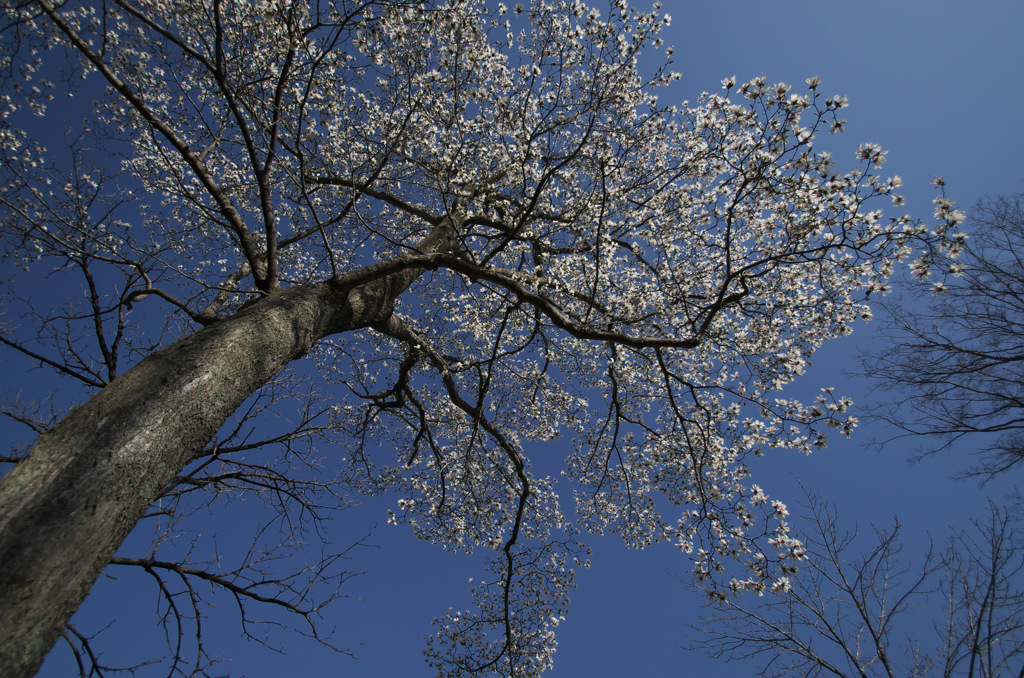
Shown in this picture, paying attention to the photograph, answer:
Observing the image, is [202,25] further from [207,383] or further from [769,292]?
[769,292]

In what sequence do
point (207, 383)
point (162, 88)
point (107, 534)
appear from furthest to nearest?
1. point (162, 88)
2. point (207, 383)
3. point (107, 534)

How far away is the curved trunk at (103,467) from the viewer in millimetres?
1339

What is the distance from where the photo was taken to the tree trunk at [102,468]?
52.7 inches

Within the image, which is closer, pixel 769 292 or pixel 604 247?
pixel 604 247

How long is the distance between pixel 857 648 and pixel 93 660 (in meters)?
8.66

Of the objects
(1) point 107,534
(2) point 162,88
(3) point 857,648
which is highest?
(2) point 162,88

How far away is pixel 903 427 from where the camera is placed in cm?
603

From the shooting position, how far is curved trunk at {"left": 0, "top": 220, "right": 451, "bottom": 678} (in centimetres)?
134

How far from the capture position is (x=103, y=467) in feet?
5.32

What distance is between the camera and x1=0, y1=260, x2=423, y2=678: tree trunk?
1.34 m

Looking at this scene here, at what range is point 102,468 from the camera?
5.31 feet

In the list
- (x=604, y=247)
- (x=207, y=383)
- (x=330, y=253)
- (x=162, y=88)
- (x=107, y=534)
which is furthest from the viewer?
(x=162, y=88)

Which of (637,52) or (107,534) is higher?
(637,52)

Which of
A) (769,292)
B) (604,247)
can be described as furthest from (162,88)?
(769,292)
